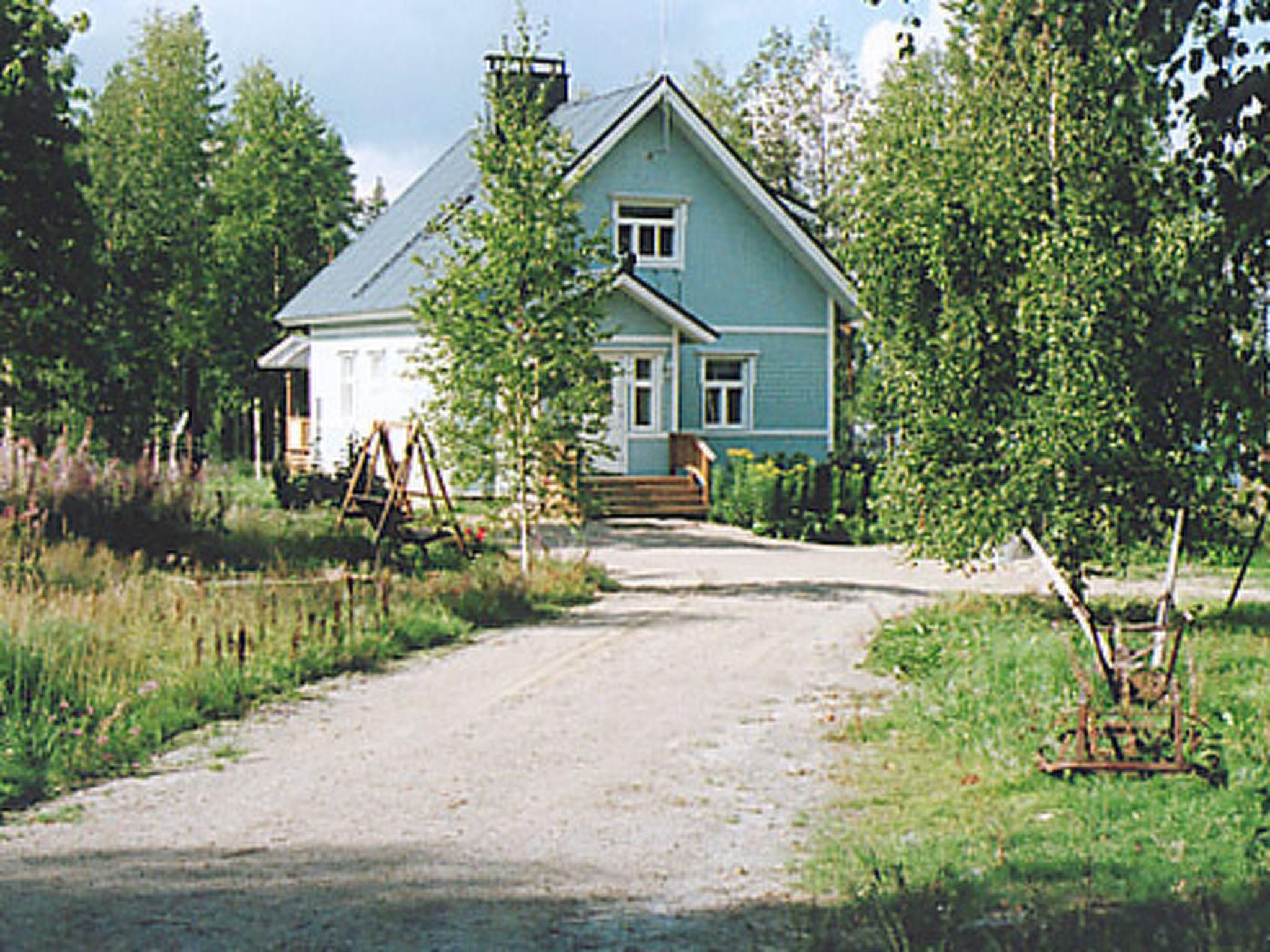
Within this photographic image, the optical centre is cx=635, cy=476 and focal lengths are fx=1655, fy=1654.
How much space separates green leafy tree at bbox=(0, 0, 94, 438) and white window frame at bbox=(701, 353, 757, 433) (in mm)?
13013

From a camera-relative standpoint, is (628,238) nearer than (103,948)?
No

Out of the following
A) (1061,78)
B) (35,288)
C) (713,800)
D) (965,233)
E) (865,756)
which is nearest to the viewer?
(713,800)

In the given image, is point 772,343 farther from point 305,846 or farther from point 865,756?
point 305,846

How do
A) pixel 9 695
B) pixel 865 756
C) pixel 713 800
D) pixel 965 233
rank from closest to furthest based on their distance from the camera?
pixel 713 800
pixel 865 756
pixel 9 695
pixel 965 233

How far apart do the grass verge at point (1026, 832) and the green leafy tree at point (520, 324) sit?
7.28 meters

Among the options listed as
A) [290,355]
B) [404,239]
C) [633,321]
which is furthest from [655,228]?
[290,355]

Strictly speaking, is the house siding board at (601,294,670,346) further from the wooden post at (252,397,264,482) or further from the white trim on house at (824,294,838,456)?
the wooden post at (252,397,264,482)

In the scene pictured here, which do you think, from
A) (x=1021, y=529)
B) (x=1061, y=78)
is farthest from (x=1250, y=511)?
(x=1061, y=78)

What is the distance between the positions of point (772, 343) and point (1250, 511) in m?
27.9

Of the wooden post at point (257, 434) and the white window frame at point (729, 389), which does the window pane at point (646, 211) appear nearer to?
the white window frame at point (729, 389)

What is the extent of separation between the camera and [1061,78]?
1215 cm

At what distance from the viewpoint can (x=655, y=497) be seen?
103 feet

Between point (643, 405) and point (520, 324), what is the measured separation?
14.5 meters

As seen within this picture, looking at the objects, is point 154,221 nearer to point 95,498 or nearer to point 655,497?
point 655,497
